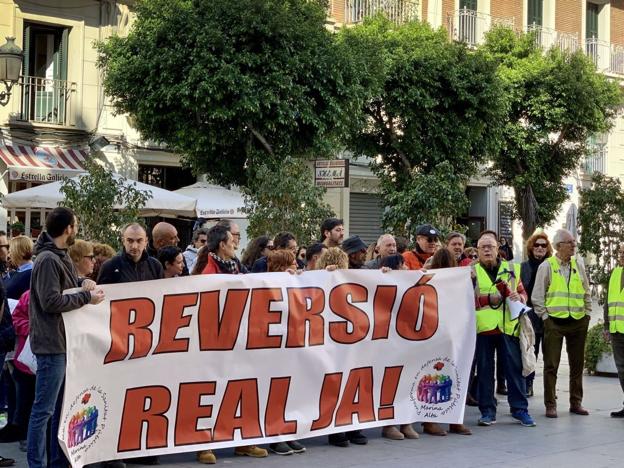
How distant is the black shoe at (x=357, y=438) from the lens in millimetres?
8844

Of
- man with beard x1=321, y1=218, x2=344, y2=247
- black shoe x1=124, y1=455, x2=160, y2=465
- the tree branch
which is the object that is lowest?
black shoe x1=124, y1=455, x2=160, y2=465

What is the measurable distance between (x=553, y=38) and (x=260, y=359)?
28.3 meters

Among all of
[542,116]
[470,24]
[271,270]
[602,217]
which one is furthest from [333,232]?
[470,24]

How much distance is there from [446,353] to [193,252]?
144 inches

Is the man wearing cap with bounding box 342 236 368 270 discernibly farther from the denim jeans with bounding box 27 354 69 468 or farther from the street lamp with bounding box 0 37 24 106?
the street lamp with bounding box 0 37 24 106

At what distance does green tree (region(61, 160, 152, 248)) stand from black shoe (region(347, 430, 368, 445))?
211 inches

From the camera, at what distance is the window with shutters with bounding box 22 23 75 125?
2194 centimetres

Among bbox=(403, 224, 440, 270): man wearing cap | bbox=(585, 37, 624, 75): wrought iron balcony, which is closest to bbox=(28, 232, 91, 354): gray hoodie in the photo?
bbox=(403, 224, 440, 270): man wearing cap

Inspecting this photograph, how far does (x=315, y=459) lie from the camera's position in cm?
820

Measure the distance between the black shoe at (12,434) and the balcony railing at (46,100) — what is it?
45.9 feet

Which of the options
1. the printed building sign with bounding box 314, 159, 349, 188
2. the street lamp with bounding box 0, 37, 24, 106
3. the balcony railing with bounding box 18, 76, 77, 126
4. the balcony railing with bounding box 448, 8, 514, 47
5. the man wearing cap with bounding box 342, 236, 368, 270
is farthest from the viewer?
the balcony railing with bounding box 448, 8, 514, 47

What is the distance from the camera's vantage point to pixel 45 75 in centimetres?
2248

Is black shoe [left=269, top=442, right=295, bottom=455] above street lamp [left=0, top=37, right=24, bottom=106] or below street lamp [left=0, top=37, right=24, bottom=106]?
below

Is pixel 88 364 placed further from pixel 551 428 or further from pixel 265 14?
pixel 265 14
